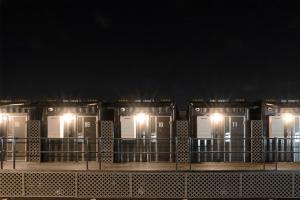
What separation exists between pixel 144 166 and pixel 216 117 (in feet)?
12.6

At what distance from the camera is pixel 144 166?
61.8ft

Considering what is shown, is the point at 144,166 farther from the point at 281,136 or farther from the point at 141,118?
the point at 281,136

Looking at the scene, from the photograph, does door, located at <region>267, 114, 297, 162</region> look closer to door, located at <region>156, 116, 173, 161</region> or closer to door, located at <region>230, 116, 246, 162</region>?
door, located at <region>230, 116, 246, 162</region>

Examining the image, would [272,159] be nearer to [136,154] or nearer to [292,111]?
[292,111]

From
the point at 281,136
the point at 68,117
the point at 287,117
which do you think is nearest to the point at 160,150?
the point at 68,117

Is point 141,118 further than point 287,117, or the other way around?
point 141,118

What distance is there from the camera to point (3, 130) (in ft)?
69.1

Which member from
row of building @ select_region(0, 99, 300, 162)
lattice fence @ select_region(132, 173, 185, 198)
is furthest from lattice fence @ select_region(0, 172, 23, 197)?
lattice fence @ select_region(132, 173, 185, 198)

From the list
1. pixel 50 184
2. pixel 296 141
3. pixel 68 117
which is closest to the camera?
pixel 50 184

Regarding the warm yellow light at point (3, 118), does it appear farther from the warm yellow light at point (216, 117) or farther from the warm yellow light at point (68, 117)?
the warm yellow light at point (216, 117)

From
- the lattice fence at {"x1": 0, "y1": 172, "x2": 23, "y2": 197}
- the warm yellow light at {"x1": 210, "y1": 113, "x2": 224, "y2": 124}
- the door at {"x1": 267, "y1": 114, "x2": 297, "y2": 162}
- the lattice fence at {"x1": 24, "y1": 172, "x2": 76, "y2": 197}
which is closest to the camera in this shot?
the lattice fence at {"x1": 24, "y1": 172, "x2": 76, "y2": 197}

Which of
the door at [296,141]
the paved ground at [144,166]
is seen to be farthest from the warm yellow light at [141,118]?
the door at [296,141]

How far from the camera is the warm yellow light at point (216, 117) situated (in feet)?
68.2

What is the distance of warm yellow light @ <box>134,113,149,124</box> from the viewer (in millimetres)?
20844
